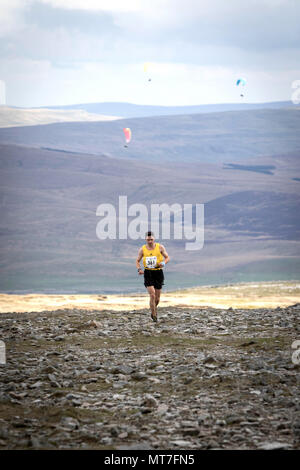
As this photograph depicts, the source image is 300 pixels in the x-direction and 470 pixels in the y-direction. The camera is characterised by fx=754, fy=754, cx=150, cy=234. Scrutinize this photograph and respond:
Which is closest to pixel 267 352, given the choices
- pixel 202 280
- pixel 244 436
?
pixel 244 436

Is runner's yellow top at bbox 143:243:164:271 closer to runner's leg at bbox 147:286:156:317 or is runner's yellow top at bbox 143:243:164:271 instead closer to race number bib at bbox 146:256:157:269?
race number bib at bbox 146:256:157:269

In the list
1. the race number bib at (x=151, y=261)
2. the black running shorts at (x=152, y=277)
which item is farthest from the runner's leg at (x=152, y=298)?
the race number bib at (x=151, y=261)

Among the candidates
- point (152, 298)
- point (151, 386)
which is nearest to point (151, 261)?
point (152, 298)

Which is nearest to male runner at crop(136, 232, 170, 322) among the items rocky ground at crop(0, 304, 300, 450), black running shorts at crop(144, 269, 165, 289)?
black running shorts at crop(144, 269, 165, 289)

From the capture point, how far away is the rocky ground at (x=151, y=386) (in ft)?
29.2

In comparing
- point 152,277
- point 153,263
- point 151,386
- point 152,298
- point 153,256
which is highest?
point 153,256

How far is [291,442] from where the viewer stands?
8.41m

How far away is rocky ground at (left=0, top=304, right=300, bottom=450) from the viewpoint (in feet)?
29.2

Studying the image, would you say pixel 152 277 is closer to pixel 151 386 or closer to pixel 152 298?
pixel 152 298

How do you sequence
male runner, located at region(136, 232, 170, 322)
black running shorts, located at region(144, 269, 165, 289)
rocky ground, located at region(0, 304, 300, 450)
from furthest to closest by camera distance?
1. black running shorts, located at region(144, 269, 165, 289)
2. male runner, located at region(136, 232, 170, 322)
3. rocky ground, located at region(0, 304, 300, 450)

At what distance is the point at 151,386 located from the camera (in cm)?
1146

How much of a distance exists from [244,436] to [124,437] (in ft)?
4.63
